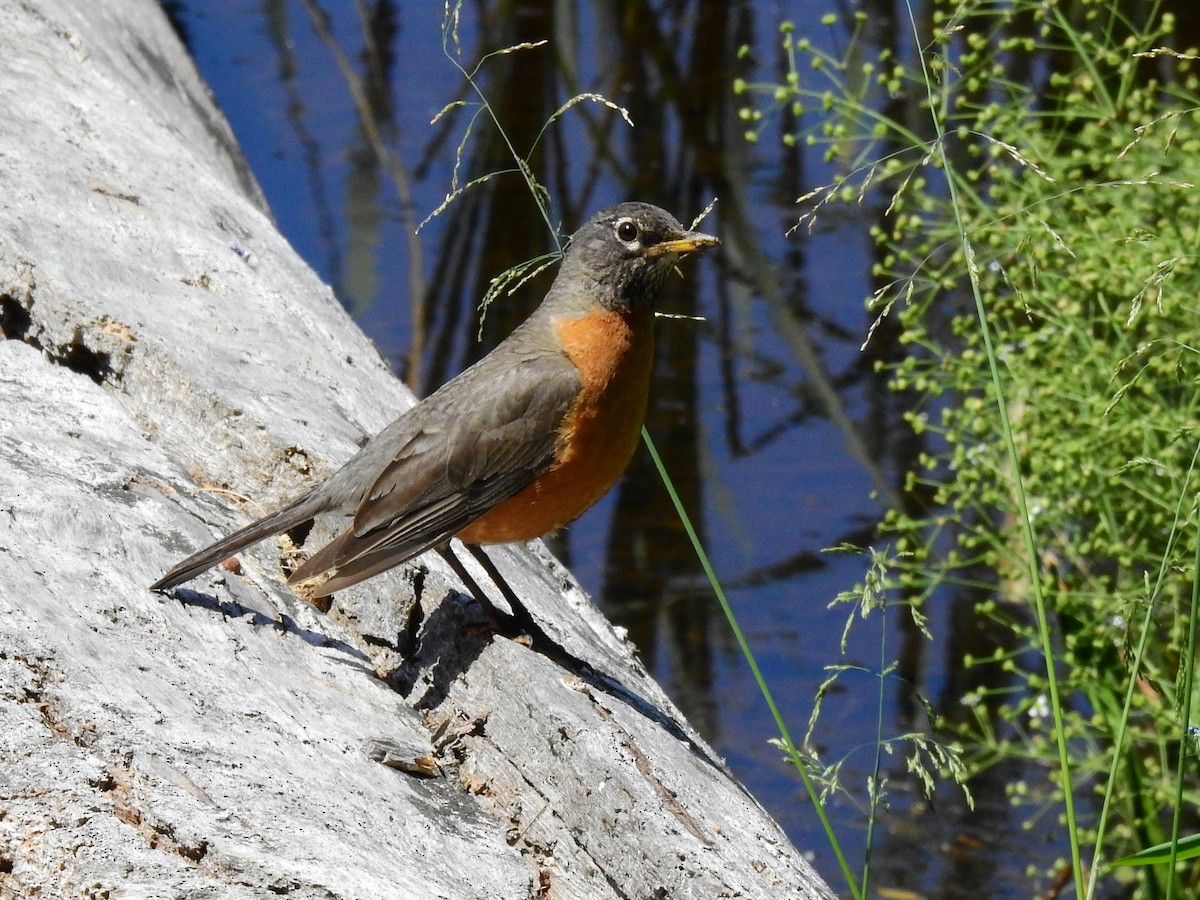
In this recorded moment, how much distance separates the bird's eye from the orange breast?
8.7 inches

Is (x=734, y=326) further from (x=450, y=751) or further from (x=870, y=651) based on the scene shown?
(x=450, y=751)

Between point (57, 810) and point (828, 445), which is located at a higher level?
point (57, 810)

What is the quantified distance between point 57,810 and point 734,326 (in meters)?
7.71

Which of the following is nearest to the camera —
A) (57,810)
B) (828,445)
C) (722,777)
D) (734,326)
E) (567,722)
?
(57,810)

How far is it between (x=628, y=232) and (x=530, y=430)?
0.67 m

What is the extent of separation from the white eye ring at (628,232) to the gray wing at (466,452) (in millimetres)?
380

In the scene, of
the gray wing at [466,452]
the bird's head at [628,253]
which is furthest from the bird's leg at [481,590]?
the bird's head at [628,253]

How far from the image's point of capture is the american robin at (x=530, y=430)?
3.68 metres

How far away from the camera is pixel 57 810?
2.41 metres

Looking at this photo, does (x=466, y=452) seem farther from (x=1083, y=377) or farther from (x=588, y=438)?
(x=1083, y=377)

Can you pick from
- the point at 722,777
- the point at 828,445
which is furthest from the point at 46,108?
the point at 828,445

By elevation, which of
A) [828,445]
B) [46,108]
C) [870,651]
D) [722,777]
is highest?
[46,108]

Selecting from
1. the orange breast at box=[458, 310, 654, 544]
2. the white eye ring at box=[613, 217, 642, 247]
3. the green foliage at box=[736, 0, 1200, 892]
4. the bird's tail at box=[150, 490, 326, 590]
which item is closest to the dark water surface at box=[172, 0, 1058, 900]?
the green foliage at box=[736, 0, 1200, 892]

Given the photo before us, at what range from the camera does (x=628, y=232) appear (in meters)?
4.20
